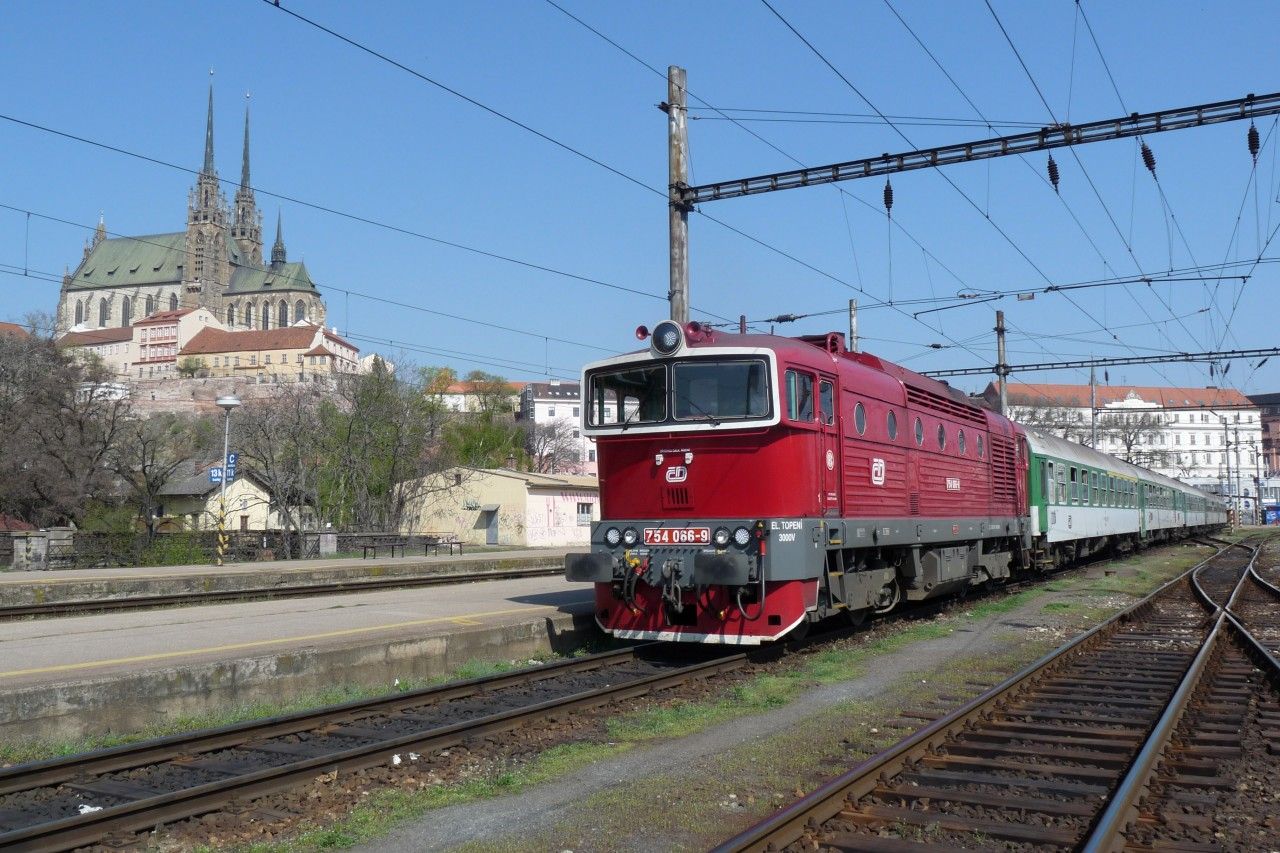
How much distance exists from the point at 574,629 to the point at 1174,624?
9.23 metres

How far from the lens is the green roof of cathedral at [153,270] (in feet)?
540

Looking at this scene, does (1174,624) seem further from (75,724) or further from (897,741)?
(75,724)

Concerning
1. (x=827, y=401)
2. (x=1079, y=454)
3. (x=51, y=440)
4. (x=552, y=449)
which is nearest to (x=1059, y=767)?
(x=827, y=401)

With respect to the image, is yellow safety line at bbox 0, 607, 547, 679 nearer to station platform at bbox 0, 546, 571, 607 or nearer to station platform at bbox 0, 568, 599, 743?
station platform at bbox 0, 568, 599, 743

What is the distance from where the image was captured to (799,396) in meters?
11.5

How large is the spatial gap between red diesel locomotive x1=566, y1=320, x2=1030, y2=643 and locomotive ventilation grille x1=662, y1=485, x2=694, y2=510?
0.02 m

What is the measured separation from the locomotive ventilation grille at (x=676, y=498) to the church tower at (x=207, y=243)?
164 meters

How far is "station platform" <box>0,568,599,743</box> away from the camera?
8430mm

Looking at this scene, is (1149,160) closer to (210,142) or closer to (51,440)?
(51,440)

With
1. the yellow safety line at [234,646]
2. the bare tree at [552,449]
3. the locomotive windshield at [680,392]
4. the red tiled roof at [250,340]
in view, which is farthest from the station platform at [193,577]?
the red tiled roof at [250,340]

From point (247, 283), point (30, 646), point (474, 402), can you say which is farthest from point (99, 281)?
point (30, 646)

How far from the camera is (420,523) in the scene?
4900 cm

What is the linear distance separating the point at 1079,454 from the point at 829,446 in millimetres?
18622

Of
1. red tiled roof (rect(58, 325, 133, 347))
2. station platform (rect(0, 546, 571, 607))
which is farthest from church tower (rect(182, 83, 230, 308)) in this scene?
station platform (rect(0, 546, 571, 607))
